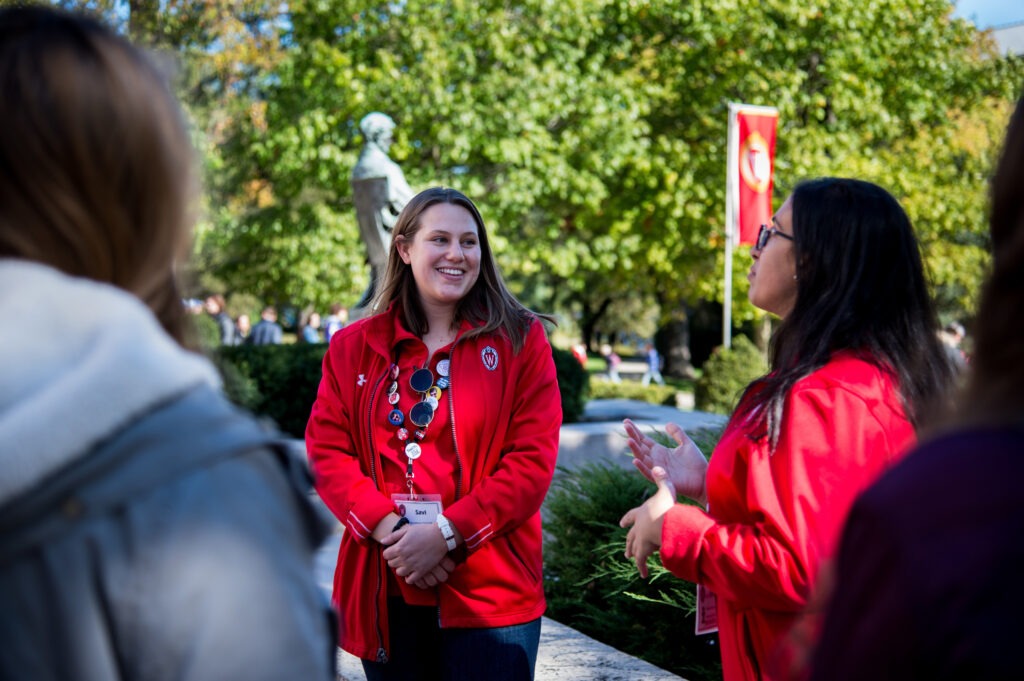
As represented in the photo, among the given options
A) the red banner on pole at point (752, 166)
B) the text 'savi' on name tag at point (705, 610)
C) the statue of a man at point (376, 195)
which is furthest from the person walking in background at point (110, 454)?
the red banner on pole at point (752, 166)

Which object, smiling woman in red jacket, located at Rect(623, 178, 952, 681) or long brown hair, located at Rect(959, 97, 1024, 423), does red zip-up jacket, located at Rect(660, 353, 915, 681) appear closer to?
smiling woman in red jacket, located at Rect(623, 178, 952, 681)

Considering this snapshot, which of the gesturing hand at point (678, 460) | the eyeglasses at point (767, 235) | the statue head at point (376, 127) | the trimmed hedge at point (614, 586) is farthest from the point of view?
the statue head at point (376, 127)

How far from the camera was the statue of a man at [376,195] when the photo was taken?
10227 mm

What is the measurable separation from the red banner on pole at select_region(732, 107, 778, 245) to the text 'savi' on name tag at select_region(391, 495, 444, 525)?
13.3 meters

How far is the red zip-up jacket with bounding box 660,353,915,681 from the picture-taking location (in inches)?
81.6

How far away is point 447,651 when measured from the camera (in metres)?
2.94

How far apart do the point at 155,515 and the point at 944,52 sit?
76.6 ft

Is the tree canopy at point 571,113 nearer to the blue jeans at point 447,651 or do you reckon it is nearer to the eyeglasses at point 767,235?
the blue jeans at point 447,651

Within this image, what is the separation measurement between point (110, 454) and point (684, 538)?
58.6 inches

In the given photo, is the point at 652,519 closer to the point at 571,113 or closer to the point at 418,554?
the point at 418,554

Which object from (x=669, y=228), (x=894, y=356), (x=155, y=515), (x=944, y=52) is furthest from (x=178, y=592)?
(x=944, y=52)

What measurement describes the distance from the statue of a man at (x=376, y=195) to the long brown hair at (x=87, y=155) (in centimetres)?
895

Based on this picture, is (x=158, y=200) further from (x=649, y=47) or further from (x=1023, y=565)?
(x=649, y=47)

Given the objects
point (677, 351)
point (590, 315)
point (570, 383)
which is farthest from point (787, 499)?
point (590, 315)
